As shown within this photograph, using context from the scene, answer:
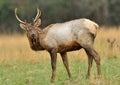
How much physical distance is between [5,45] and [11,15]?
13.1 metres

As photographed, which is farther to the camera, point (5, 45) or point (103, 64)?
point (5, 45)

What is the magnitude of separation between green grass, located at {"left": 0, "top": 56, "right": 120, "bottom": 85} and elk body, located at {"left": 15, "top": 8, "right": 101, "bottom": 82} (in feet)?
1.28

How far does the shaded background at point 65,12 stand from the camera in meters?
31.4

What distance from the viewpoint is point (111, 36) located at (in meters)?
19.1

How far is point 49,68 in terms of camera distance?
45.5 feet

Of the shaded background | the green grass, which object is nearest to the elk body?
the green grass

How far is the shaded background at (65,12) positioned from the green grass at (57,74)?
646 inches

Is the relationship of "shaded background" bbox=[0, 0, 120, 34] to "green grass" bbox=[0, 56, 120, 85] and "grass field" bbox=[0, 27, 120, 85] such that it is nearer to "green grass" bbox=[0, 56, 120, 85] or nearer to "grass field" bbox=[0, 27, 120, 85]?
"grass field" bbox=[0, 27, 120, 85]

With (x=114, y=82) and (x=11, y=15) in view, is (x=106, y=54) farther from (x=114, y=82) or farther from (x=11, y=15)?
(x=11, y=15)

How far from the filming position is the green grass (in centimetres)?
1097

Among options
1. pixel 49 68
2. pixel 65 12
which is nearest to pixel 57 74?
pixel 49 68

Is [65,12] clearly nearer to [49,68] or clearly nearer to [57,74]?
[49,68]

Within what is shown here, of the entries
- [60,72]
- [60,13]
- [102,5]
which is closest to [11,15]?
[60,13]

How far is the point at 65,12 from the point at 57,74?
19.9 m
